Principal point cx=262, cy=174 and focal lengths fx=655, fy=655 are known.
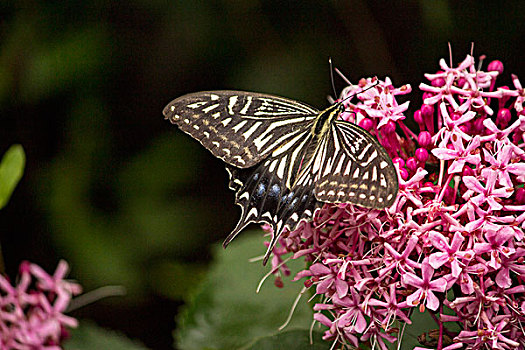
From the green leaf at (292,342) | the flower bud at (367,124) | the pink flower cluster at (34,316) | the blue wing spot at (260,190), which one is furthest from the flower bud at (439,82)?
the pink flower cluster at (34,316)

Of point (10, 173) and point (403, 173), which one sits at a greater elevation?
point (10, 173)

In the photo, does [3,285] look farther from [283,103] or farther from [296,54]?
[296,54]

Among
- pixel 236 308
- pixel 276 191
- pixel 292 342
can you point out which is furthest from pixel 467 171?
pixel 236 308

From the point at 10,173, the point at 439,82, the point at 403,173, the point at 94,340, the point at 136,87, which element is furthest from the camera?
the point at 136,87

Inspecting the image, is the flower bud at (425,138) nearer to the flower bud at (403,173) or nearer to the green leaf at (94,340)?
the flower bud at (403,173)

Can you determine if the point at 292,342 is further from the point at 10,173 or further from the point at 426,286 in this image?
the point at 10,173

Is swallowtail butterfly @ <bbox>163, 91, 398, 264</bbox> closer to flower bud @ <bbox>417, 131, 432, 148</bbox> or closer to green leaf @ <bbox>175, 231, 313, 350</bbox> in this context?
flower bud @ <bbox>417, 131, 432, 148</bbox>

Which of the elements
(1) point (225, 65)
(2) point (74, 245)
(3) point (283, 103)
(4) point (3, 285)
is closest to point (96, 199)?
(2) point (74, 245)

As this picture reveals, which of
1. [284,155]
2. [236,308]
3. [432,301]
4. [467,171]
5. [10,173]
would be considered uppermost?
[10,173]
